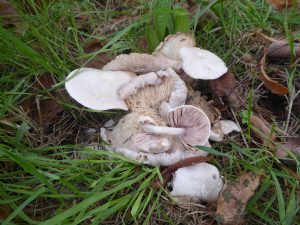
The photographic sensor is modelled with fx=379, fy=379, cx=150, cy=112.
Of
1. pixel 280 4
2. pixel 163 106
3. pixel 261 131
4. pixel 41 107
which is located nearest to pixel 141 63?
pixel 163 106

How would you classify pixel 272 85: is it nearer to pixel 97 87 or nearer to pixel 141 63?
pixel 141 63

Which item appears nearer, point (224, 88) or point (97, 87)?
point (97, 87)

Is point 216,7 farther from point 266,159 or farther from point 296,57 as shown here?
point 266,159

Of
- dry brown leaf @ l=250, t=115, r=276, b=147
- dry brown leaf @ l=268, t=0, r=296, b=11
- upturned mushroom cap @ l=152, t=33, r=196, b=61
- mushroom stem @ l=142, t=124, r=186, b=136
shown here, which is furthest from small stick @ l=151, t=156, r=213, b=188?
dry brown leaf @ l=268, t=0, r=296, b=11

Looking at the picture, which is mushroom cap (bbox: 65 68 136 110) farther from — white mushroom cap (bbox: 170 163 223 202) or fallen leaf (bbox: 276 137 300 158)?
fallen leaf (bbox: 276 137 300 158)

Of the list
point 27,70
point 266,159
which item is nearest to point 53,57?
point 27,70
